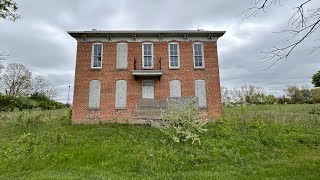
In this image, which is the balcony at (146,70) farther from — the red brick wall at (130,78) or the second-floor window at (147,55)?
the second-floor window at (147,55)

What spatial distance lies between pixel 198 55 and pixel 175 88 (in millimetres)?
3428

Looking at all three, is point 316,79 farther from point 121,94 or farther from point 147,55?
point 121,94

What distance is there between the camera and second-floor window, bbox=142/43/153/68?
1898 cm

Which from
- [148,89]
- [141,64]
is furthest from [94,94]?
[141,64]

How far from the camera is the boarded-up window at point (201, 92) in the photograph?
18484mm

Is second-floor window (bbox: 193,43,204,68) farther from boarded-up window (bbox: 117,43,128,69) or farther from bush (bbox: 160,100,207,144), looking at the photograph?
bush (bbox: 160,100,207,144)

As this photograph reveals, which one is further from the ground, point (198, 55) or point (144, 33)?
point (144, 33)

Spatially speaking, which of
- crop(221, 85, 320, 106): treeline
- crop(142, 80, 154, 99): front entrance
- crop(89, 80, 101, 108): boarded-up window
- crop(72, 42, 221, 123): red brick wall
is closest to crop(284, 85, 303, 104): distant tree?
crop(221, 85, 320, 106): treeline

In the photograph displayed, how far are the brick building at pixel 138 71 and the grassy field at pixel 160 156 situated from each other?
16.1 feet

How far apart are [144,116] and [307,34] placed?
48.6ft

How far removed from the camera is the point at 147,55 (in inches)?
752

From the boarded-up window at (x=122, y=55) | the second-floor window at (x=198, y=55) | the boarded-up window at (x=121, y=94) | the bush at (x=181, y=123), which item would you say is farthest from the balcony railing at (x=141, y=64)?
the bush at (x=181, y=123)

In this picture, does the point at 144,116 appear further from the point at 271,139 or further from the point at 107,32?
the point at 271,139

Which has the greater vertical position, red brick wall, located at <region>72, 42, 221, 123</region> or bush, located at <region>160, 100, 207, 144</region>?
red brick wall, located at <region>72, 42, 221, 123</region>
